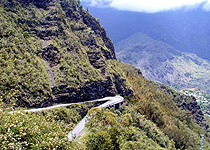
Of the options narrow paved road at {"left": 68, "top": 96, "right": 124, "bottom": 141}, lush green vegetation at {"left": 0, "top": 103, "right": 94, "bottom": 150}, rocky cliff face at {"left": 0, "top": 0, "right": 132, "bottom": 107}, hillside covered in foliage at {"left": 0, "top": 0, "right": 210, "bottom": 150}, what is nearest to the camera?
lush green vegetation at {"left": 0, "top": 103, "right": 94, "bottom": 150}

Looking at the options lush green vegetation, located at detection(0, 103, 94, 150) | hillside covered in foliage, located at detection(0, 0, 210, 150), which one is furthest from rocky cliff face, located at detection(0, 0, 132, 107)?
lush green vegetation, located at detection(0, 103, 94, 150)

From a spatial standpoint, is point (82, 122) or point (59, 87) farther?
point (59, 87)

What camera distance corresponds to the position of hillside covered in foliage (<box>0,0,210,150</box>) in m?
22.9

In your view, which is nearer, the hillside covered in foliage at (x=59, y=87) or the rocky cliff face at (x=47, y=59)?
the hillside covered in foliage at (x=59, y=87)

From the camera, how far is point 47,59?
207 ft

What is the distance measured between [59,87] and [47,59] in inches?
473

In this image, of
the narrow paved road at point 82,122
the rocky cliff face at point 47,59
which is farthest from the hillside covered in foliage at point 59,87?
the narrow paved road at point 82,122

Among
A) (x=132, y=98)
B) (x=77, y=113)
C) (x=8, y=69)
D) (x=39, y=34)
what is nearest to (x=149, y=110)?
(x=132, y=98)

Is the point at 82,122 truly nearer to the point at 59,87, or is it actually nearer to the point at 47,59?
the point at 59,87

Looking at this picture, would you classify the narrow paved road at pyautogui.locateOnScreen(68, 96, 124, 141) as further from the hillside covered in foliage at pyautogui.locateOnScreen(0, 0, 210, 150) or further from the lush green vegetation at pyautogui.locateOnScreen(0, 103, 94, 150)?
the lush green vegetation at pyautogui.locateOnScreen(0, 103, 94, 150)

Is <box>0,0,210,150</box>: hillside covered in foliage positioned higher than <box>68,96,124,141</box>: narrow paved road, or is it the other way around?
<box>0,0,210,150</box>: hillside covered in foliage

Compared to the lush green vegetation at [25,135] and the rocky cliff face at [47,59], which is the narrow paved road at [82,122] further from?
the lush green vegetation at [25,135]

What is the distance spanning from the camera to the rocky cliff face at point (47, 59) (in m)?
47.8

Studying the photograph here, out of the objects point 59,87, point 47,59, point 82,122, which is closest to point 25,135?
point 82,122
